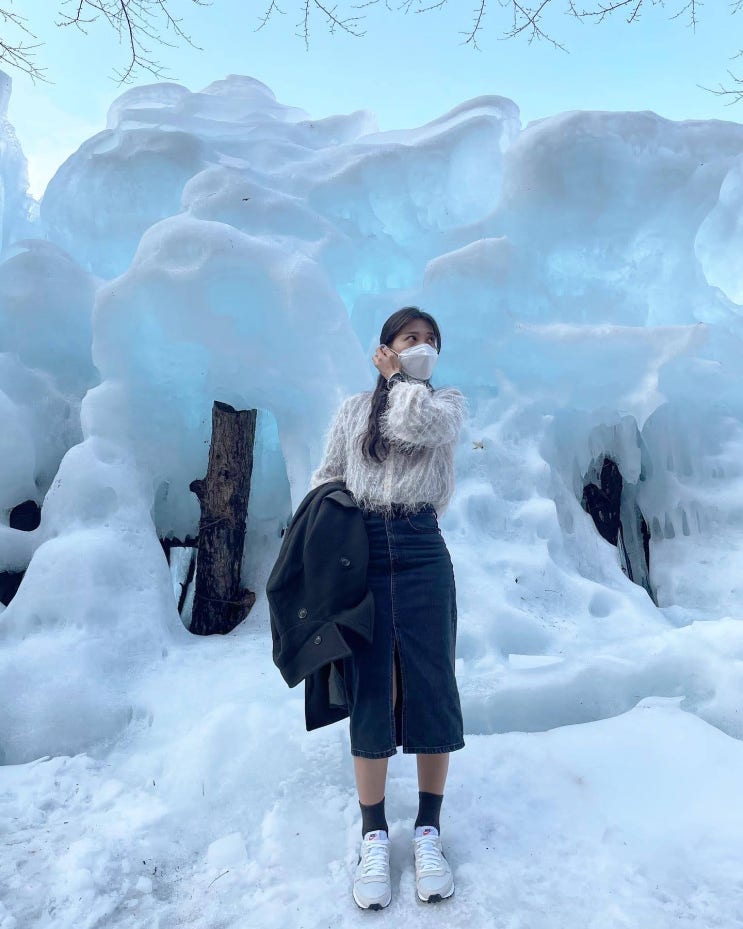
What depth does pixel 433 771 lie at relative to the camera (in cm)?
173

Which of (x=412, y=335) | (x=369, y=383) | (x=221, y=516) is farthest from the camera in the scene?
(x=221, y=516)

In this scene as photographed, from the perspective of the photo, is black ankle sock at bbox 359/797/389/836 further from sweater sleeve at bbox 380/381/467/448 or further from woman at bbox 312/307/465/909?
sweater sleeve at bbox 380/381/467/448

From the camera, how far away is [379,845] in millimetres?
1674

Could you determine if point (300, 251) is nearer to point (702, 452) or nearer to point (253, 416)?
point (253, 416)

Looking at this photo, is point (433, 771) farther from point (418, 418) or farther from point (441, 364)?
point (441, 364)

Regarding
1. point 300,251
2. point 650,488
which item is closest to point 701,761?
point 650,488

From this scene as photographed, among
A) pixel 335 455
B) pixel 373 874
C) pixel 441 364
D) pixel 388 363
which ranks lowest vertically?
pixel 373 874

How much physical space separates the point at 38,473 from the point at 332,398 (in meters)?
2.36

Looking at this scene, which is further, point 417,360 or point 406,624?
point 417,360

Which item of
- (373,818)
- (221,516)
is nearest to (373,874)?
(373,818)

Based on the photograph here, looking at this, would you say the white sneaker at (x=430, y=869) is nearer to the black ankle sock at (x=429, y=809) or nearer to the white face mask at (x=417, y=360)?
the black ankle sock at (x=429, y=809)

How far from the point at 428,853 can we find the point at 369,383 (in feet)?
8.12

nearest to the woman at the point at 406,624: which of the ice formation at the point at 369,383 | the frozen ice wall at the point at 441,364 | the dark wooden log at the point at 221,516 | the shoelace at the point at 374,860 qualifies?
Answer: the shoelace at the point at 374,860

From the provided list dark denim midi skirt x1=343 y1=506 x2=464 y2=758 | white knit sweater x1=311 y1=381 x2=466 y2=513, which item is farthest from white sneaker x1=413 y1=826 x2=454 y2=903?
white knit sweater x1=311 y1=381 x2=466 y2=513
